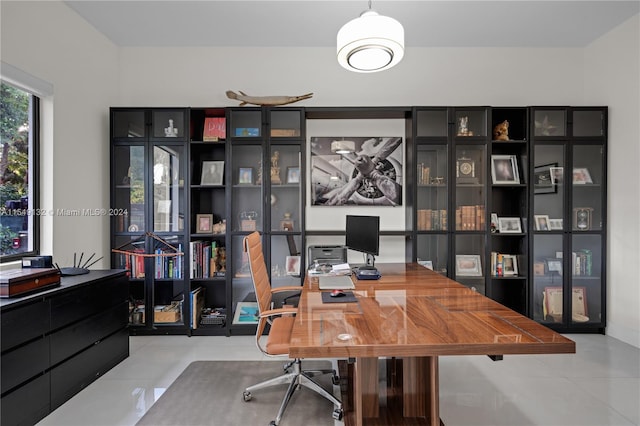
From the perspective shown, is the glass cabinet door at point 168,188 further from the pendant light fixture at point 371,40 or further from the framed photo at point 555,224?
the framed photo at point 555,224

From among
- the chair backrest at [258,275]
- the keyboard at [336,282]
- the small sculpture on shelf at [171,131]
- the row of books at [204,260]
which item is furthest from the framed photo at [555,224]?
the small sculpture on shelf at [171,131]

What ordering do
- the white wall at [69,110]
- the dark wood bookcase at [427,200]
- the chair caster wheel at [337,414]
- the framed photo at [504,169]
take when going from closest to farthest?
1. the chair caster wheel at [337,414]
2. the white wall at [69,110]
3. the dark wood bookcase at [427,200]
4. the framed photo at [504,169]

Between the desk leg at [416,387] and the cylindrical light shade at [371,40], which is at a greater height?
the cylindrical light shade at [371,40]

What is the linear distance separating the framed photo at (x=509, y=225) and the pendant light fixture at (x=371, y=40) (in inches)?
95.7

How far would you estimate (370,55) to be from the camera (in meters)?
1.88

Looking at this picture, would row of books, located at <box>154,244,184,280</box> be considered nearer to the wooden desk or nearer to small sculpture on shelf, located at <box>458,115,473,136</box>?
the wooden desk

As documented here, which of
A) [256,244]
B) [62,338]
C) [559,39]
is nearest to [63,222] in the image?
[62,338]

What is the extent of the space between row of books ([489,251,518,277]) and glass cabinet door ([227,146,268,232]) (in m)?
2.52

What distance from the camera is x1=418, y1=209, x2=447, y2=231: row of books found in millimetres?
3480

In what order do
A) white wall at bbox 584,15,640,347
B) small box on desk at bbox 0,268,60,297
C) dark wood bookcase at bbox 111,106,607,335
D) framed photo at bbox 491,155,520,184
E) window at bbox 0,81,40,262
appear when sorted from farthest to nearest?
1. framed photo at bbox 491,155,520,184
2. dark wood bookcase at bbox 111,106,607,335
3. white wall at bbox 584,15,640,347
4. window at bbox 0,81,40,262
5. small box on desk at bbox 0,268,60,297

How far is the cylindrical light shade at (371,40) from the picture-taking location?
175 cm

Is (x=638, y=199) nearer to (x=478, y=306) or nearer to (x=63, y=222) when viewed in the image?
(x=478, y=306)

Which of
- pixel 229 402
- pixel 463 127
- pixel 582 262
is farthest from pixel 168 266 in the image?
pixel 582 262

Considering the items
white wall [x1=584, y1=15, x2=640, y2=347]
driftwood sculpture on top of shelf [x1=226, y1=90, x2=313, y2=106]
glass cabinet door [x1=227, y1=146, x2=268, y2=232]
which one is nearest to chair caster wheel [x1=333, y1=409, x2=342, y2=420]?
glass cabinet door [x1=227, y1=146, x2=268, y2=232]
